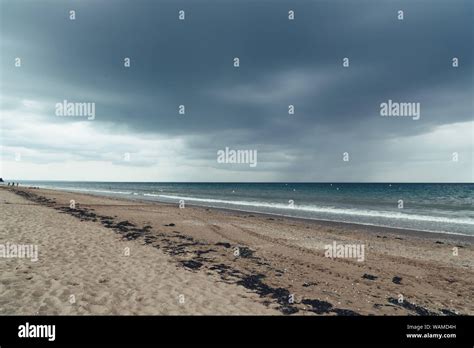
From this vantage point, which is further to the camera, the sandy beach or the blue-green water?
the blue-green water

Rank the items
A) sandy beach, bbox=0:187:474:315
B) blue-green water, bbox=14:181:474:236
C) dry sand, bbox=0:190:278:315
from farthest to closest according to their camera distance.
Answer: blue-green water, bbox=14:181:474:236 < sandy beach, bbox=0:187:474:315 < dry sand, bbox=0:190:278:315

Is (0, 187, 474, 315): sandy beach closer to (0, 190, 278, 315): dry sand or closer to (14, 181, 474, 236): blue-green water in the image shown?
(0, 190, 278, 315): dry sand

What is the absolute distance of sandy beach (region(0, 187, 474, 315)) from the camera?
6.71m

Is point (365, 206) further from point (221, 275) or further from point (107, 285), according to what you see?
point (107, 285)

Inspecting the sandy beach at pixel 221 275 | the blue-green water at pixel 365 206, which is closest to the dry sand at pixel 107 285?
the sandy beach at pixel 221 275

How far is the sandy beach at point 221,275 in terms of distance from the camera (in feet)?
22.0

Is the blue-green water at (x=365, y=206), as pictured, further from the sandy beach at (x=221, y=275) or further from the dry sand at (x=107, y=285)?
the dry sand at (x=107, y=285)

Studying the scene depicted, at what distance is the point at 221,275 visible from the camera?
9102 mm

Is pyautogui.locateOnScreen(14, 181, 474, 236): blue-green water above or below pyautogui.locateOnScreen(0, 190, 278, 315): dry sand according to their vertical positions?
below

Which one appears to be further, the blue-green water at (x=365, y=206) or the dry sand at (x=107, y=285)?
the blue-green water at (x=365, y=206)

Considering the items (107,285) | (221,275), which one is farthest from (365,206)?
(107,285)

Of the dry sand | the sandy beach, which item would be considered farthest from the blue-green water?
the dry sand
